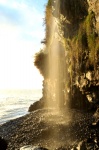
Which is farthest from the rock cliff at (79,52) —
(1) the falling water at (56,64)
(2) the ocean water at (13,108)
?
(2) the ocean water at (13,108)

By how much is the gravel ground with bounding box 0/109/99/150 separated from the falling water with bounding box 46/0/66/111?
778 cm

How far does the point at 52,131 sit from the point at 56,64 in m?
15.6

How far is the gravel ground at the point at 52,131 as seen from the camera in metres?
16.5

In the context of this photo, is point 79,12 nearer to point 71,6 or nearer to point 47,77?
point 71,6

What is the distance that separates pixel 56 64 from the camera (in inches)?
1325

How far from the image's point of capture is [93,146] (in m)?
13.8

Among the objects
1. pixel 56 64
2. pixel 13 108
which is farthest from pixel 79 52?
pixel 13 108

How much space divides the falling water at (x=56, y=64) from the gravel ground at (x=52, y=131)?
7.78m

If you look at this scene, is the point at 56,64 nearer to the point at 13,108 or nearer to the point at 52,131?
the point at 52,131

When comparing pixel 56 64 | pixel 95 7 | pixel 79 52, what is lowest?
pixel 56 64

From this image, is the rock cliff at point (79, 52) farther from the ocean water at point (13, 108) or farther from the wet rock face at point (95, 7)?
the ocean water at point (13, 108)

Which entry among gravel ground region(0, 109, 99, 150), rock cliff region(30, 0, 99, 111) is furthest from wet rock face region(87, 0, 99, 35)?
gravel ground region(0, 109, 99, 150)

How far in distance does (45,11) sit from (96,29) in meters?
14.6

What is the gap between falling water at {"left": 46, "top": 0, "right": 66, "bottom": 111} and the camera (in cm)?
3114
